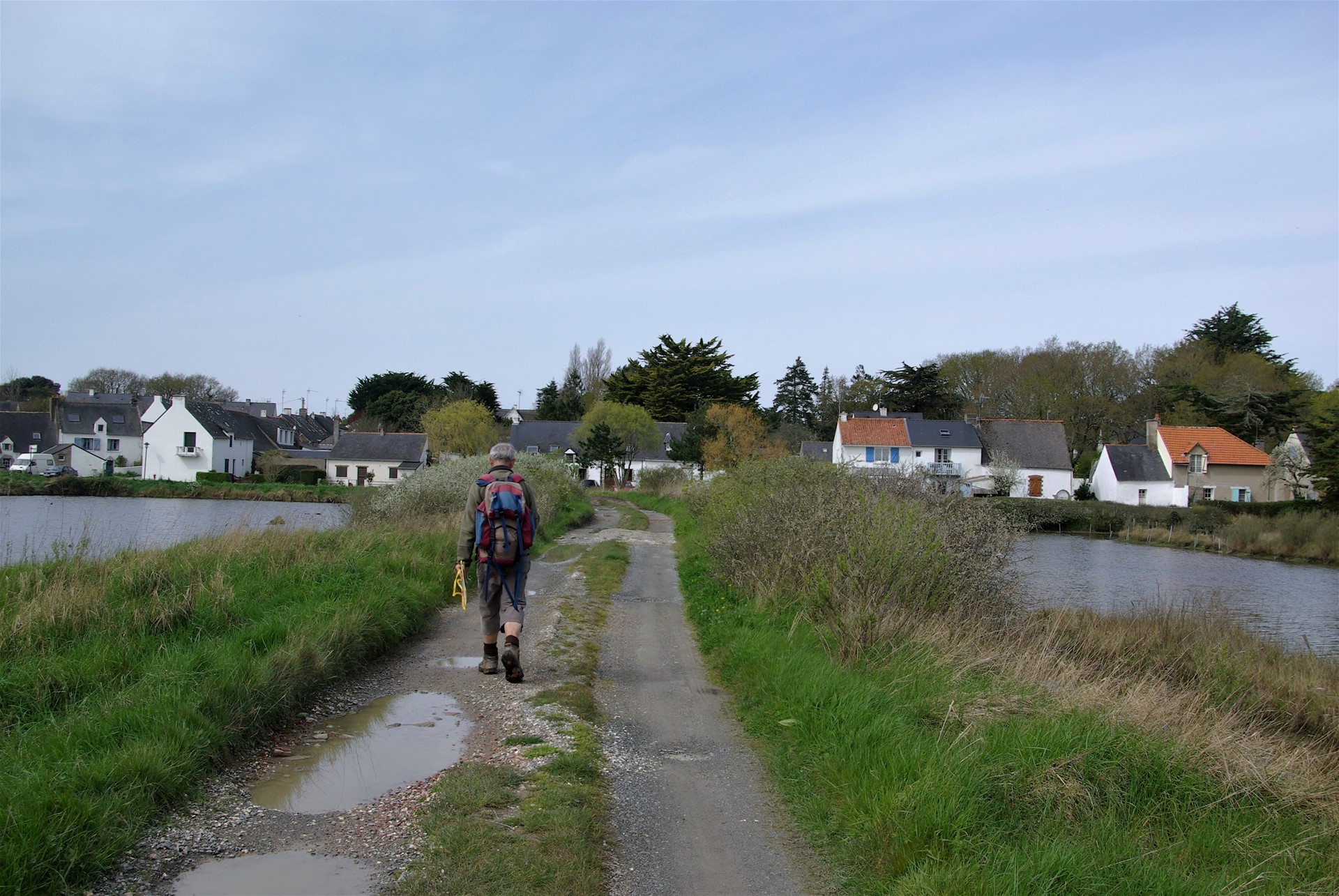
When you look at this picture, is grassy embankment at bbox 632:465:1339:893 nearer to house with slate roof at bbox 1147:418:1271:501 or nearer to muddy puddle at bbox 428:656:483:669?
muddy puddle at bbox 428:656:483:669

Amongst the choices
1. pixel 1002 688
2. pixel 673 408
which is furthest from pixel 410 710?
pixel 673 408

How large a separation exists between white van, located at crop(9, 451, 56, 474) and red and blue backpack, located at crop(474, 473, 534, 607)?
62294 mm

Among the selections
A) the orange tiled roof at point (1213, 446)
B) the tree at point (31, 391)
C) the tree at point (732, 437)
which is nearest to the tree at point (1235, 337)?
the orange tiled roof at point (1213, 446)

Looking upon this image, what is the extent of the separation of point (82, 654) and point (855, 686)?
18.2ft

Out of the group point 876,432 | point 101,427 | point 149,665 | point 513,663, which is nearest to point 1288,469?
point 876,432

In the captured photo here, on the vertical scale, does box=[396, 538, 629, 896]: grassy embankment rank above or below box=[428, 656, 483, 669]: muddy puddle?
above

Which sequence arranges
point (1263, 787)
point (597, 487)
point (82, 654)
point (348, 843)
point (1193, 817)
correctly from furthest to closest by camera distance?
point (597, 487) → point (82, 654) → point (1263, 787) → point (1193, 817) → point (348, 843)

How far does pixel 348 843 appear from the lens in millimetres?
4438

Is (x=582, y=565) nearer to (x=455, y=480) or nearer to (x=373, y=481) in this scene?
(x=455, y=480)

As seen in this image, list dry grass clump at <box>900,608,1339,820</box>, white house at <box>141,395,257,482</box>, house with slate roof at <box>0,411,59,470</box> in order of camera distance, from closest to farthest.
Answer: dry grass clump at <box>900,608,1339,820</box>, white house at <box>141,395,257,482</box>, house with slate roof at <box>0,411,59,470</box>

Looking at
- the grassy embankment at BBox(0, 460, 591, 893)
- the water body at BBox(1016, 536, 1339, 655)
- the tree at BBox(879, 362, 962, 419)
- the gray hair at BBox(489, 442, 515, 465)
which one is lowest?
the water body at BBox(1016, 536, 1339, 655)

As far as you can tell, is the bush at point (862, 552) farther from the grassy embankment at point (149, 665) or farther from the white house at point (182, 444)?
the white house at point (182, 444)

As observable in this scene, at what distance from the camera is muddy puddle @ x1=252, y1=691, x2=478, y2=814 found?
514 centimetres

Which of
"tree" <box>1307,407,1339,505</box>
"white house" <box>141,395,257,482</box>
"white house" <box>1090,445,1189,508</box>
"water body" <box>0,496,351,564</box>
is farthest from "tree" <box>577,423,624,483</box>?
"tree" <box>1307,407,1339,505</box>
